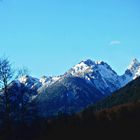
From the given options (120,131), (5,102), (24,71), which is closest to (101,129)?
(120,131)

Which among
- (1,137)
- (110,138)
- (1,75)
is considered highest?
(1,75)

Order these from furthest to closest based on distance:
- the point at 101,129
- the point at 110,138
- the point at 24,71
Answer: the point at 24,71
the point at 101,129
the point at 110,138

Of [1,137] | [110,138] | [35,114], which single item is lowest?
[110,138]

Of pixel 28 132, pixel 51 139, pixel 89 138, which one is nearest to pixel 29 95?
pixel 28 132

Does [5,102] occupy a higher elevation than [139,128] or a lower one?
higher

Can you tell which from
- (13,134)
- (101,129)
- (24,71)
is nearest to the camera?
(101,129)

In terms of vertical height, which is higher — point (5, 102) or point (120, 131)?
point (5, 102)

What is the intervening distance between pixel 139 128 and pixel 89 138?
410 cm

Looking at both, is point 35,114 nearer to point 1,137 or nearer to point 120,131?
point 1,137

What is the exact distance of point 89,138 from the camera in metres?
36.7

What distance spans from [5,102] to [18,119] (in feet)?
11.2

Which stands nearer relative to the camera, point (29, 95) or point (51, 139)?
point (51, 139)

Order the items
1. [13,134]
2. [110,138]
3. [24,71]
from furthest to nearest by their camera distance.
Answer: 1. [24,71]
2. [13,134]
3. [110,138]

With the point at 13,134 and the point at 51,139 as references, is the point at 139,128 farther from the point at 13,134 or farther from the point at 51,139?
the point at 13,134
